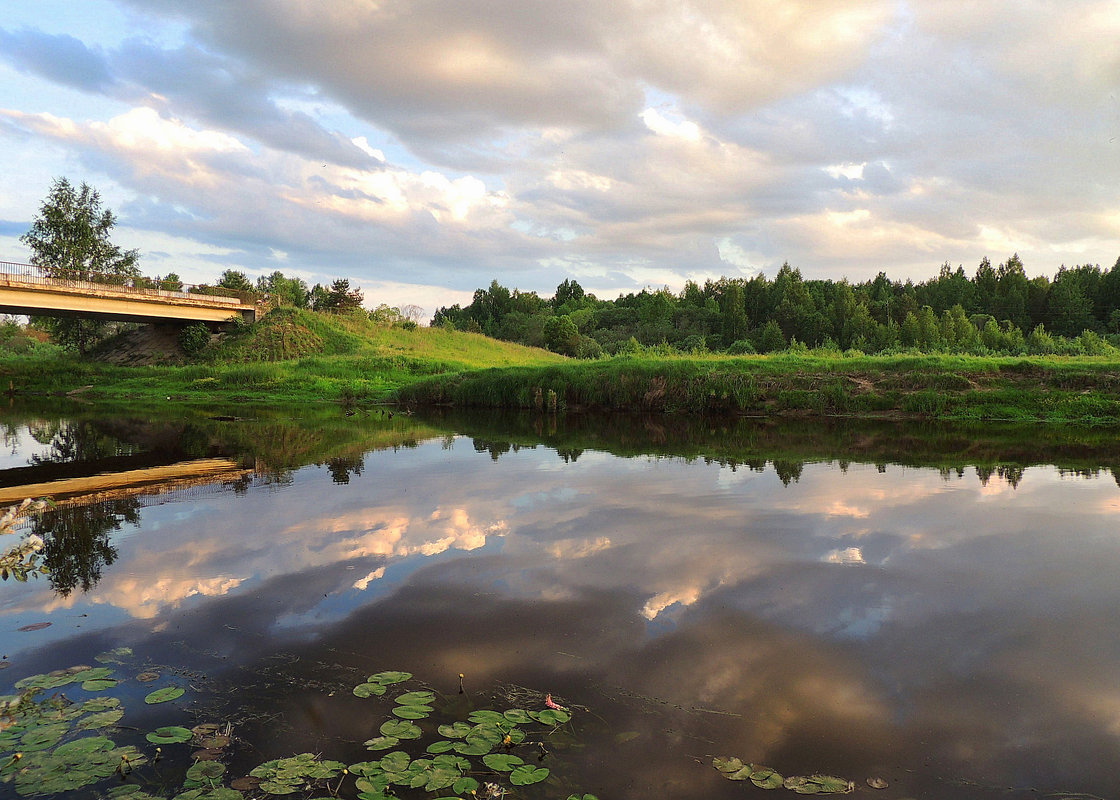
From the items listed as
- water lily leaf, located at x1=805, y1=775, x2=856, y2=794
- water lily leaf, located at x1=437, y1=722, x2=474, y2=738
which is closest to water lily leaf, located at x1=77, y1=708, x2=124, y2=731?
water lily leaf, located at x1=437, y1=722, x2=474, y2=738

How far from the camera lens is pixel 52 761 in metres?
3.67

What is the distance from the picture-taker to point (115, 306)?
1700 inches

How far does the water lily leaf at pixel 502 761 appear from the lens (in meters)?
3.63

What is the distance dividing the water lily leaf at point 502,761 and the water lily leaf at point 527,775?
41mm

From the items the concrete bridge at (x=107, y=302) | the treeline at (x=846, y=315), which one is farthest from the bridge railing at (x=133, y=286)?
the treeline at (x=846, y=315)

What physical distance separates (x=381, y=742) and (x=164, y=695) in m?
1.62

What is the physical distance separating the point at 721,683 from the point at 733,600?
162 cm

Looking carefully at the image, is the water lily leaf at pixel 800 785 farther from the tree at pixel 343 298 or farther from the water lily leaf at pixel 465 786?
the tree at pixel 343 298

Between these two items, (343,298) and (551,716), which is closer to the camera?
(551,716)

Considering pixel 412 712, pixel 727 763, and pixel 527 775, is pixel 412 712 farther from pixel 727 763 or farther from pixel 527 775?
pixel 727 763

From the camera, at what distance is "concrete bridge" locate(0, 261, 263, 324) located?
38875 mm

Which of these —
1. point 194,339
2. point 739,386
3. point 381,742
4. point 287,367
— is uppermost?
point 194,339

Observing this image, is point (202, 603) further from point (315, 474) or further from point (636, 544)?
point (315, 474)

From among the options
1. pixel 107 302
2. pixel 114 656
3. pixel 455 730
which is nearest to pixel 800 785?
pixel 455 730
